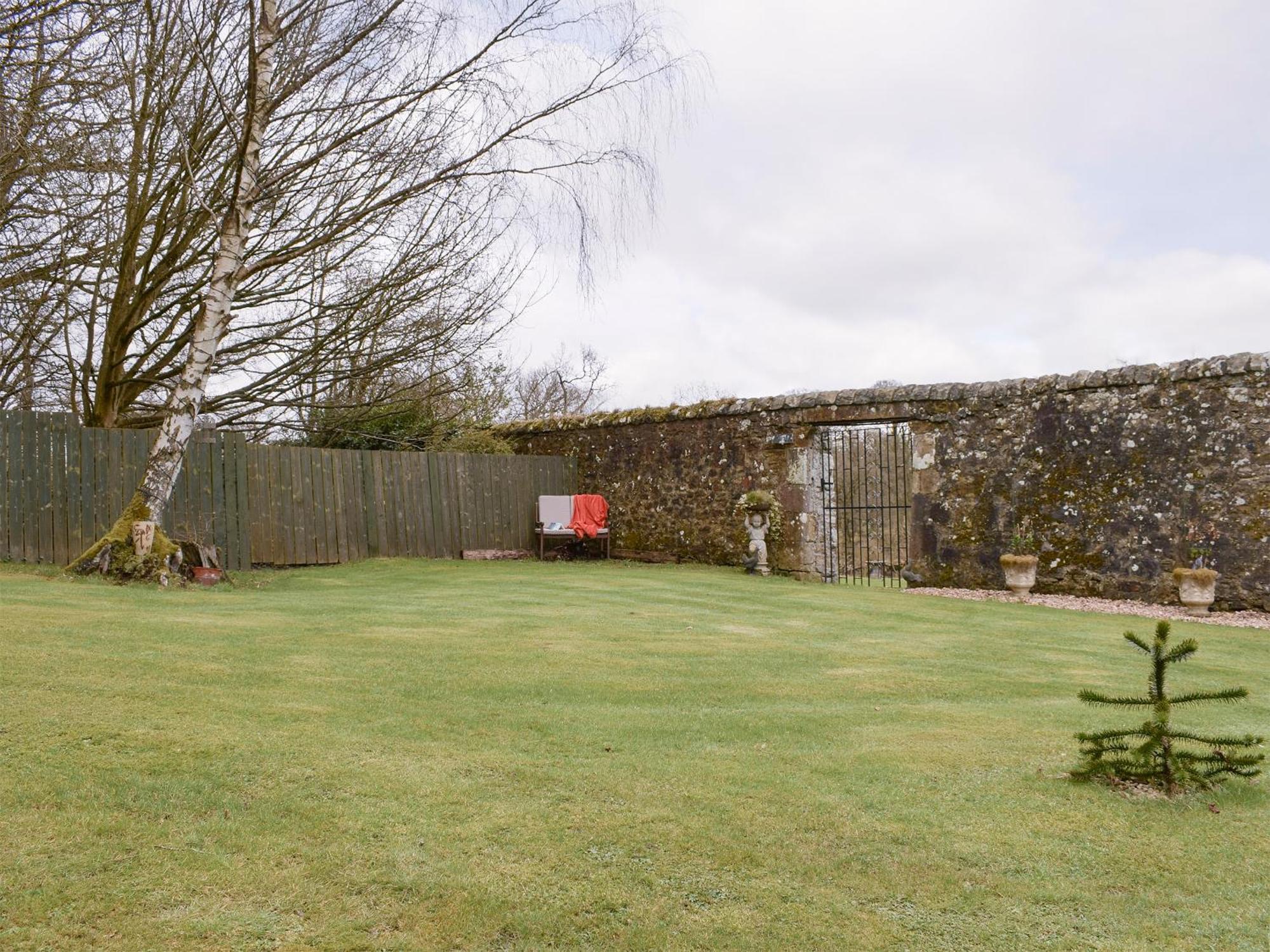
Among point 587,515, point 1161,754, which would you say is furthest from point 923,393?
point 1161,754

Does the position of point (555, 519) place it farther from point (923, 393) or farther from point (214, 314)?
Answer: point (214, 314)

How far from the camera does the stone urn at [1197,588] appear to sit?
9.58 metres

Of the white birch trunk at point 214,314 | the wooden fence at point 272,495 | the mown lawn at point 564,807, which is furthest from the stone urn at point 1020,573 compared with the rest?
the white birch trunk at point 214,314

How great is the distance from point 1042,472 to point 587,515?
22.6ft

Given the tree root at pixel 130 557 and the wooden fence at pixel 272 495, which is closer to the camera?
the tree root at pixel 130 557

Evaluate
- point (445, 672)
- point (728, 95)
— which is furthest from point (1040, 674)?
point (728, 95)

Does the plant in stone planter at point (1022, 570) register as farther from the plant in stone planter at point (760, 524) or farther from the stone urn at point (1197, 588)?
the plant in stone planter at point (760, 524)

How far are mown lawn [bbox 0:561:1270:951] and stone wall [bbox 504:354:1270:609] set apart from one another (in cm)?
477

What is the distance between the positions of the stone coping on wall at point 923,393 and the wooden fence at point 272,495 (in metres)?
1.20

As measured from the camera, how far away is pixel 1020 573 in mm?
10805

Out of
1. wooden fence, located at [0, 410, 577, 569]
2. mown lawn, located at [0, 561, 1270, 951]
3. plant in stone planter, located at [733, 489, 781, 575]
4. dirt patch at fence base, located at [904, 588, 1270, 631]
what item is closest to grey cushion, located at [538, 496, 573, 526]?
wooden fence, located at [0, 410, 577, 569]

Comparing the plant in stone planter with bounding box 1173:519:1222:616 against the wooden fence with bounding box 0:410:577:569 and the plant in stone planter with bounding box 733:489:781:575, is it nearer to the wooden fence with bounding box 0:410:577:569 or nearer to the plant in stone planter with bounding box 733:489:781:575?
the plant in stone planter with bounding box 733:489:781:575

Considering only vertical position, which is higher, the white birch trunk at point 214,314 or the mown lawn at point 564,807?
the white birch trunk at point 214,314

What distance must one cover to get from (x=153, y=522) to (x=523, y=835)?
7691 mm
